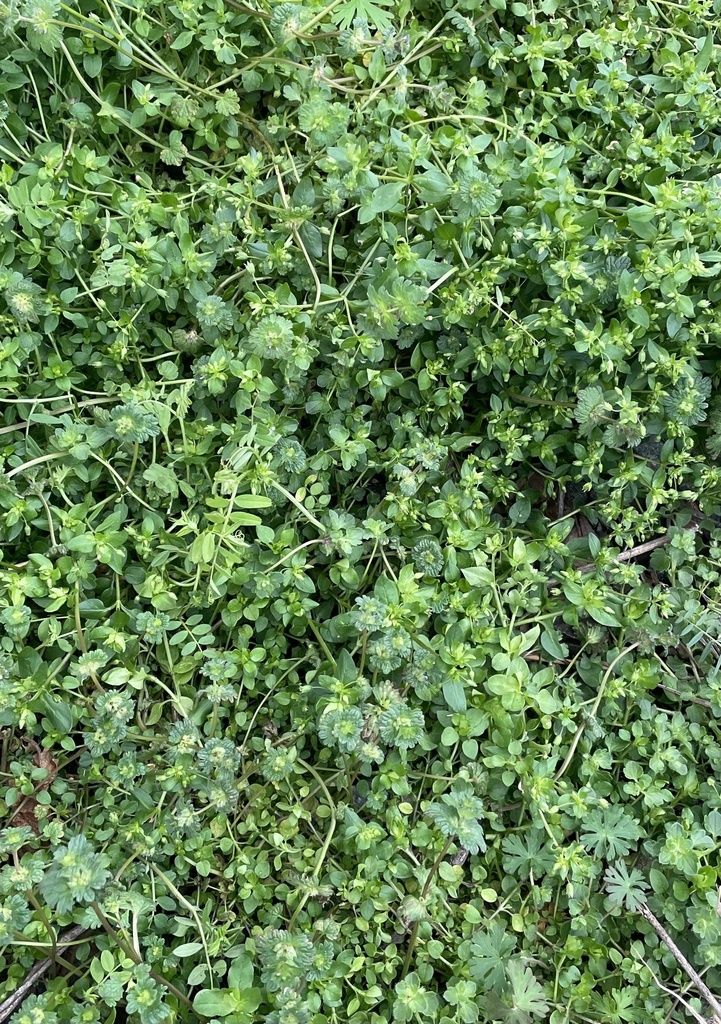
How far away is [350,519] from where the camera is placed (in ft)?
7.24

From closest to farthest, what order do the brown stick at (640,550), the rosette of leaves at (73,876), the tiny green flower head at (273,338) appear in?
the rosette of leaves at (73,876) → the tiny green flower head at (273,338) → the brown stick at (640,550)

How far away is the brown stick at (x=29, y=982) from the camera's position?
2.00m

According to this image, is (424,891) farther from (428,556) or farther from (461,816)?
(428,556)

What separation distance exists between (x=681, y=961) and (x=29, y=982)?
1.83 meters

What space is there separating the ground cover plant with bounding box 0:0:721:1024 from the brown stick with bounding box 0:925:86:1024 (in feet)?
0.05

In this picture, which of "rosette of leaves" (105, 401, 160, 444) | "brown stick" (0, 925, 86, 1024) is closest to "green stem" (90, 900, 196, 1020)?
"brown stick" (0, 925, 86, 1024)

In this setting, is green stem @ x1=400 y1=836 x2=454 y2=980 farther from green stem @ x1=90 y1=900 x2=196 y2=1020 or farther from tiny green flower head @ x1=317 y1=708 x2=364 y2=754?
green stem @ x1=90 y1=900 x2=196 y2=1020

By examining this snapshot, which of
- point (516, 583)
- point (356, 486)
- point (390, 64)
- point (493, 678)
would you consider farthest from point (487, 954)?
point (390, 64)

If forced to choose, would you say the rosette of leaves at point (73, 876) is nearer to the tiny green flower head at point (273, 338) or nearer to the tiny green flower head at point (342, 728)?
the tiny green flower head at point (342, 728)

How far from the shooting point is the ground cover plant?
207cm

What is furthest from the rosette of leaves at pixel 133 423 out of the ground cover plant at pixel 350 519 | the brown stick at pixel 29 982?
the brown stick at pixel 29 982

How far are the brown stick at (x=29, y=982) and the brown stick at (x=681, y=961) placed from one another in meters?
1.63

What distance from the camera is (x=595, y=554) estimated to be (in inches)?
93.1

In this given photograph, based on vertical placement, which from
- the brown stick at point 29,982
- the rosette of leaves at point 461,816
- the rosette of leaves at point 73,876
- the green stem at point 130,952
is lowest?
the brown stick at point 29,982
